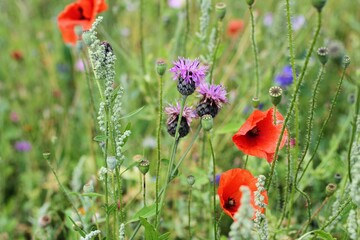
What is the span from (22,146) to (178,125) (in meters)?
1.31

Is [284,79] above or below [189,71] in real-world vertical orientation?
below

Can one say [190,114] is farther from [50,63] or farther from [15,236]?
[50,63]

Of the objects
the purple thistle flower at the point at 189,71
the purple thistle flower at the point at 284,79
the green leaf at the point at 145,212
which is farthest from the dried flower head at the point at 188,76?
the purple thistle flower at the point at 284,79

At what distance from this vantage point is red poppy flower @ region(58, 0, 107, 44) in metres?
1.69

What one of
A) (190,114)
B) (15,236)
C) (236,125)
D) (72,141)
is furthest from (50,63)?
(190,114)

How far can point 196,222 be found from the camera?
5.81 feet

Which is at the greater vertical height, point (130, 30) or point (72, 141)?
point (130, 30)

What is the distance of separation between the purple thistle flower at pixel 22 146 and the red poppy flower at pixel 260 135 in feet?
3.85

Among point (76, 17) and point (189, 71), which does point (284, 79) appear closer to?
point (76, 17)

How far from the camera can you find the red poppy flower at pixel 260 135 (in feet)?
3.97

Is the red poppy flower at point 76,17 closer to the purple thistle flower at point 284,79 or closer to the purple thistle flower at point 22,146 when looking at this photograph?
the purple thistle flower at point 22,146

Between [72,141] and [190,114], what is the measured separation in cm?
118

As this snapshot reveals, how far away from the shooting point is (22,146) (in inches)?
88.0

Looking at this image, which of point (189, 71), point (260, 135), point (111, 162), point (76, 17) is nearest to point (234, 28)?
point (76, 17)
